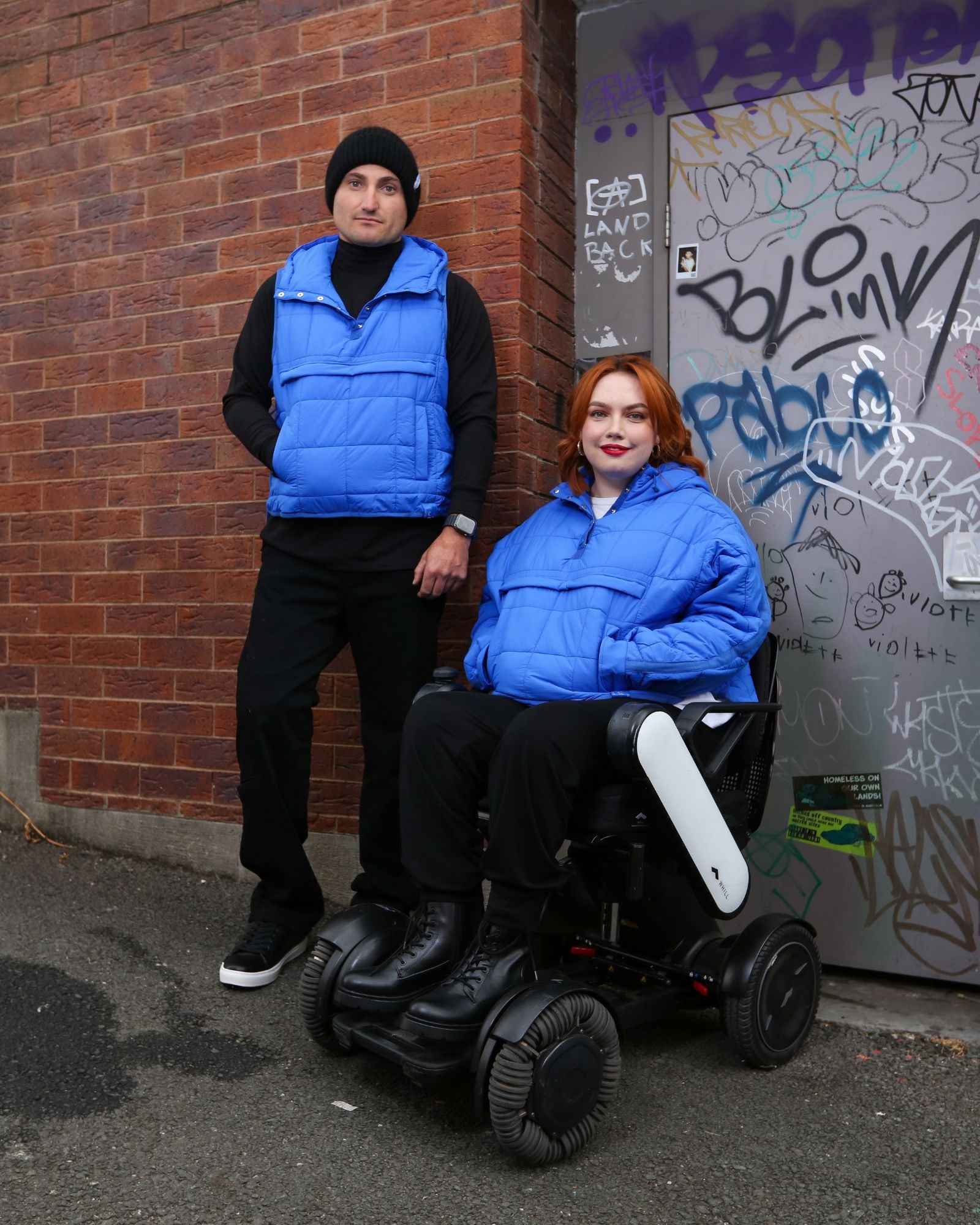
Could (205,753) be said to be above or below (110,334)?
below

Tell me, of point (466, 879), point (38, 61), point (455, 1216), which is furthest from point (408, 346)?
point (38, 61)

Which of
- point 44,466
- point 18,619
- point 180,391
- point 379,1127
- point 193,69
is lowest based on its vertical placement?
point 379,1127

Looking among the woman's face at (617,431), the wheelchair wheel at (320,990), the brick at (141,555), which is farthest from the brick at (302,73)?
the wheelchair wheel at (320,990)

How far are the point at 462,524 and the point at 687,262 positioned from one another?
49.5 inches

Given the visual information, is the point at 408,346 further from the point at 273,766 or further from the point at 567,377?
the point at 273,766

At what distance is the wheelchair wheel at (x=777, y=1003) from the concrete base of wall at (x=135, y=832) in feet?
5.23

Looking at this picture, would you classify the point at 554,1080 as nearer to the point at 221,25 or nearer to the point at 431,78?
the point at 431,78

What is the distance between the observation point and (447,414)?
129 inches

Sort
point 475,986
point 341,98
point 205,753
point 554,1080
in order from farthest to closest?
point 205,753, point 341,98, point 475,986, point 554,1080

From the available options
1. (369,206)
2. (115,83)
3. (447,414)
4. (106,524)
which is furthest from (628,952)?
(115,83)

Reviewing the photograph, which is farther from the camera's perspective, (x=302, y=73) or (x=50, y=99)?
(x=50, y=99)

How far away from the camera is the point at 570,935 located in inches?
115

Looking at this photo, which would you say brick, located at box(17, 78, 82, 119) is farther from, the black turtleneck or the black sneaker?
the black sneaker

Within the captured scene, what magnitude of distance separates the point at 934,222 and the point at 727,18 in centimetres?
97
